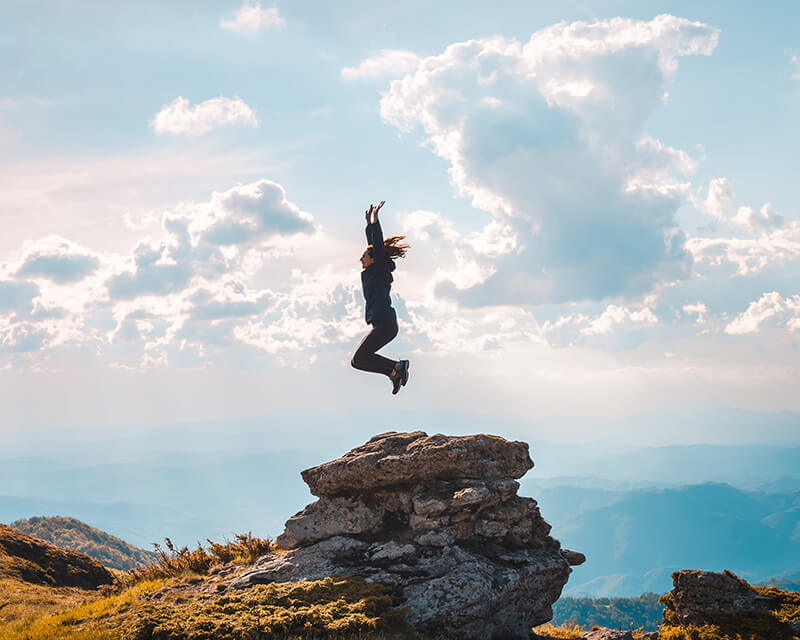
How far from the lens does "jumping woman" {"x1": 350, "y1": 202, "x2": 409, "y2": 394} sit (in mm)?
15086

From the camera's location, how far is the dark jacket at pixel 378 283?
15.0 m

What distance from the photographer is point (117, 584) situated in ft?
48.8

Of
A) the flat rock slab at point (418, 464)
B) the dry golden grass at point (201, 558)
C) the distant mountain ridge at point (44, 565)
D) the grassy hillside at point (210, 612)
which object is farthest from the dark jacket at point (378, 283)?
the distant mountain ridge at point (44, 565)

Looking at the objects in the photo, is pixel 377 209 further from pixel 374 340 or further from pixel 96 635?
pixel 96 635

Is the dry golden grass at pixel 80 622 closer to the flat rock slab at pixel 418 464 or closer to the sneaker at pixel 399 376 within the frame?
the flat rock slab at pixel 418 464

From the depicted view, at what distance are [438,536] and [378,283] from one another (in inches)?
258

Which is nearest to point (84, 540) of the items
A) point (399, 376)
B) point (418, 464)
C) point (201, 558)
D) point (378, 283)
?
point (201, 558)

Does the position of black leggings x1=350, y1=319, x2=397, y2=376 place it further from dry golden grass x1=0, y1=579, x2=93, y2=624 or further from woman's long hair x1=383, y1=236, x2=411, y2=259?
dry golden grass x1=0, y1=579, x2=93, y2=624

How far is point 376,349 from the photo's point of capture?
1549 cm

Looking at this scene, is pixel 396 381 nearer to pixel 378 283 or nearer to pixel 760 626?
pixel 378 283

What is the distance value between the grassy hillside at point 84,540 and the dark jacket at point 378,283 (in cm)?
3992

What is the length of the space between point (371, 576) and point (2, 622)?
297 inches

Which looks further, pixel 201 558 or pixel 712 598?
pixel 201 558

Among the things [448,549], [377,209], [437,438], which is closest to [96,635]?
[448,549]
